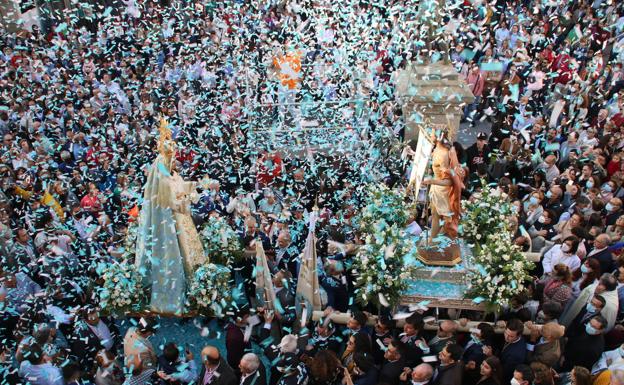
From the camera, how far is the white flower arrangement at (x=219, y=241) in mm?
7855

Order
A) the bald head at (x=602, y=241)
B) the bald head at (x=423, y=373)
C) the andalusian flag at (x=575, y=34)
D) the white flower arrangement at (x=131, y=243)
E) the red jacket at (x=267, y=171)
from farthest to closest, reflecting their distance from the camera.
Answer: the andalusian flag at (x=575, y=34) → the red jacket at (x=267, y=171) → the white flower arrangement at (x=131, y=243) → the bald head at (x=602, y=241) → the bald head at (x=423, y=373)

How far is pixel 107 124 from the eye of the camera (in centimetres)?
1171

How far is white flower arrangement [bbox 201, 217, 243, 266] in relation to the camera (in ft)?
25.8

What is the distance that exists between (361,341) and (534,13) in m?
14.6

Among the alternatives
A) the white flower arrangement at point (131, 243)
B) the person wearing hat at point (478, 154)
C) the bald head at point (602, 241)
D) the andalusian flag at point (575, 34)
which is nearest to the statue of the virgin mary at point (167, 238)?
the white flower arrangement at point (131, 243)

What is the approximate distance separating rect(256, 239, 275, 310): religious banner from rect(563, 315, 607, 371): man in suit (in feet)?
12.6

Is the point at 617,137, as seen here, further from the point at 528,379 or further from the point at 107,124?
the point at 107,124

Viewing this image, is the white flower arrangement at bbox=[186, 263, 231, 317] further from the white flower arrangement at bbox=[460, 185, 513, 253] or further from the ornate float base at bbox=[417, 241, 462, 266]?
the white flower arrangement at bbox=[460, 185, 513, 253]

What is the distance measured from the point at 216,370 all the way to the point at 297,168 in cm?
517

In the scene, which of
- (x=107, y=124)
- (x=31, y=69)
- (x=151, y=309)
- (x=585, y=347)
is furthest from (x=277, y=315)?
(x=31, y=69)

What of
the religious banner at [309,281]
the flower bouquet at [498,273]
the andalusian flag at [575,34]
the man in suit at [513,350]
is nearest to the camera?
the man in suit at [513,350]

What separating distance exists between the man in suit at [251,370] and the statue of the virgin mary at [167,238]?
7.21 ft

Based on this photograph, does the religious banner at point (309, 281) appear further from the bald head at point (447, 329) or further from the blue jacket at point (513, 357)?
the blue jacket at point (513, 357)

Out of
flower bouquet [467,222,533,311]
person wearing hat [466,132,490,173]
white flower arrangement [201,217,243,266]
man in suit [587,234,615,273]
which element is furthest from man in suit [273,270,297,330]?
person wearing hat [466,132,490,173]
